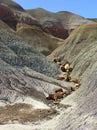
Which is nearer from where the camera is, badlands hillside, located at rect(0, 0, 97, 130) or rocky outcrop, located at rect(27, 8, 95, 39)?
badlands hillside, located at rect(0, 0, 97, 130)

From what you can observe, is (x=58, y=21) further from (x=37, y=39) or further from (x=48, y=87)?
(x=48, y=87)

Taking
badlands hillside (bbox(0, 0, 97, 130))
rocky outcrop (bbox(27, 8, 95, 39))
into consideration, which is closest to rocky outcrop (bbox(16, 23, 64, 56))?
badlands hillside (bbox(0, 0, 97, 130))

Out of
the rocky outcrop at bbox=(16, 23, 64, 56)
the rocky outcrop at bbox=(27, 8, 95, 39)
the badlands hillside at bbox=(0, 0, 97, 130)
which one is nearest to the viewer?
the badlands hillside at bbox=(0, 0, 97, 130)

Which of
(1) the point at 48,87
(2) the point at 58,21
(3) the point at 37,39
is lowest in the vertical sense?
(1) the point at 48,87

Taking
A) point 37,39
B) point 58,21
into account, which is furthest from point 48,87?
point 58,21

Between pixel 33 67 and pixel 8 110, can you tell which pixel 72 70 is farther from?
pixel 8 110

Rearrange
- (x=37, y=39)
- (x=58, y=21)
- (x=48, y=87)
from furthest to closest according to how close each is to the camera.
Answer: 1. (x=58, y=21)
2. (x=37, y=39)
3. (x=48, y=87)

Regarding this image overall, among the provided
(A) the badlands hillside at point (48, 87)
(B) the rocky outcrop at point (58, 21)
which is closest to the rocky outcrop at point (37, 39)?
(A) the badlands hillside at point (48, 87)

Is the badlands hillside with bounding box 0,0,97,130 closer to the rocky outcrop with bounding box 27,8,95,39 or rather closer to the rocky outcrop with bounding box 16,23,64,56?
the rocky outcrop with bounding box 16,23,64,56

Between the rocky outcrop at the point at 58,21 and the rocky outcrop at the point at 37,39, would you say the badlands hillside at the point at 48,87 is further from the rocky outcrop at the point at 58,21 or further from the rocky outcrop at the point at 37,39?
the rocky outcrop at the point at 58,21

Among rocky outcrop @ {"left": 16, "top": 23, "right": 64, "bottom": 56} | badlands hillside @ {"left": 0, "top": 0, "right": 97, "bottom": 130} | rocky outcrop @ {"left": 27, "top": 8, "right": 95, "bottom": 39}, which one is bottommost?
badlands hillside @ {"left": 0, "top": 0, "right": 97, "bottom": 130}

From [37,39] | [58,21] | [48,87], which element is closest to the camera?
[48,87]

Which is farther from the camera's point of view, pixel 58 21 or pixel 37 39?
pixel 58 21
